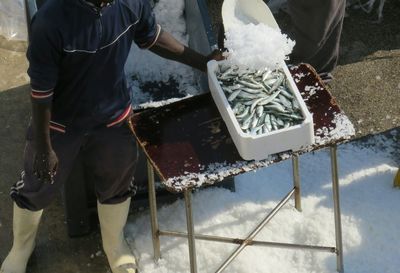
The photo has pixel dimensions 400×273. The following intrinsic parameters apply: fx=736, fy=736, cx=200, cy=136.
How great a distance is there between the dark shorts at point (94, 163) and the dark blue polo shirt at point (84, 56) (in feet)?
0.22

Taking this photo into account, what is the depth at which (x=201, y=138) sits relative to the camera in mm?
2910

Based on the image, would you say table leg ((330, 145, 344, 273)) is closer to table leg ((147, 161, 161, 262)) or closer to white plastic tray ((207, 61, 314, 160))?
white plastic tray ((207, 61, 314, 160))

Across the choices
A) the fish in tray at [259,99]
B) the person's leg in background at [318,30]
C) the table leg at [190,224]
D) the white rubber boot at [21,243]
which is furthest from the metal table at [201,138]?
the person's leg in background at [318,30]

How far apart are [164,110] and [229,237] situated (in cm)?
95

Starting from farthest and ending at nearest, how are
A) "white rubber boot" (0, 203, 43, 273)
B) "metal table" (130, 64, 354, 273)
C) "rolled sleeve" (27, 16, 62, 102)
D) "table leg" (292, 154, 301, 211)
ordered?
"table leg" (292, 154, 301, 211)
"white rubber boot" (0, 203, 43, 273)
"metal table" (130, 64, 354, 273)
"rolled sleeve" (27, 16, 62, 102)

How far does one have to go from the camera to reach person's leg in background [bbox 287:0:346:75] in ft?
13.4

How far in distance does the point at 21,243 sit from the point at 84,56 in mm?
1235

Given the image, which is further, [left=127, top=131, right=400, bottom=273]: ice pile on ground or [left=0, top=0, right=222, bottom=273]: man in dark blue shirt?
[left=127, top=131, right=400, bottom=273]: ice pile on ground

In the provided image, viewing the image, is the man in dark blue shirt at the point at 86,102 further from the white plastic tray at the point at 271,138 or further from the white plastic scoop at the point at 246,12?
the white plastic tray at the point at 271,138

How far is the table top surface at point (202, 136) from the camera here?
2748 mm

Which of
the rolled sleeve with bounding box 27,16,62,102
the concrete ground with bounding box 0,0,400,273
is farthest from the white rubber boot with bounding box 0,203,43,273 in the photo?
the rolled sleeve with bounding box 27,16,62,102

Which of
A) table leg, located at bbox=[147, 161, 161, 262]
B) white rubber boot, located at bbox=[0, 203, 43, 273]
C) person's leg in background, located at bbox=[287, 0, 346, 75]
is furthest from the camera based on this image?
person's leg in background, located at bbox=[287, 0, 346, 75]

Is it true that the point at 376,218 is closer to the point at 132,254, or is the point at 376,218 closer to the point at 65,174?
the point at 132,254

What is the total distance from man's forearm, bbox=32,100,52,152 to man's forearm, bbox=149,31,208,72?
0.55 meters
